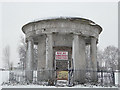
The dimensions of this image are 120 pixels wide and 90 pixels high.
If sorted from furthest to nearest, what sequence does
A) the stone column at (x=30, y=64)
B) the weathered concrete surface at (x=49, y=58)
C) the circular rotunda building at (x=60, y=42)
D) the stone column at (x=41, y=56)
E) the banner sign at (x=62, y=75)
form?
the stone column at (x=41, y=56) < the stone column at (x=30, y=64) < the circular rotunda building at (x=60, y=42) < the weathered concrete surface at (x=49, y=58) < the banner sign at (x=62, y=75)

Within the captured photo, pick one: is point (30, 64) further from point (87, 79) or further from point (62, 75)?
point (87, 79)

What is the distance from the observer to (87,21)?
1673cm

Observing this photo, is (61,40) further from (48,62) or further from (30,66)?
(30,66)

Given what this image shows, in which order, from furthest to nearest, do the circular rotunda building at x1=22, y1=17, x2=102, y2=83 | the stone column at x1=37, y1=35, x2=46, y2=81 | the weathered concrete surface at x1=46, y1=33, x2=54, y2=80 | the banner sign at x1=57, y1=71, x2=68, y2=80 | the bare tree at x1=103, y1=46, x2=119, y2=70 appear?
1. the bare tree at x1=103, y1=46, x2=119, y2=70
2. the stone column at x1=37, y1=35, x2=46, y2=81
3. the circular rotunda building at x1=22, y1=17, x2=102, y2=83
4. the weathered concrete surface at x1=46, y1=33, x2=54, y2=80
5. the banner sign at x1=57, y1=71, x2=68, y2=80

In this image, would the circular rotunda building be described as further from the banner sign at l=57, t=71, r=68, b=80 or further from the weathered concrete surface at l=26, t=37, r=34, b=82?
the banner sign at l=57, t=71, r=68, b=80

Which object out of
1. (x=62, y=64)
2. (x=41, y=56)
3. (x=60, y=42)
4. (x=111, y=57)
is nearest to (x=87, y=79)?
(x=62, y=64)

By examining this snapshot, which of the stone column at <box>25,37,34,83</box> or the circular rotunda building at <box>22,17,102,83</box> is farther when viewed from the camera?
the stone column at <box>25,37,34,83</box>

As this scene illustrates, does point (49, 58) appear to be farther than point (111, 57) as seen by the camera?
No

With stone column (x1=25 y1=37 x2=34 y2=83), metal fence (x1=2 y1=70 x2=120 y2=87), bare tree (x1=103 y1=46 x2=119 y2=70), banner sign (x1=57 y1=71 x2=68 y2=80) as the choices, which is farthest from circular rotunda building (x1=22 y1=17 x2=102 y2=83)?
bare tree (x1=103 y1=46 x2=119 y2=70)

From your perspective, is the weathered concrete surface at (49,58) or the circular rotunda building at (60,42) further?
the circular rotunda building at (60,42)

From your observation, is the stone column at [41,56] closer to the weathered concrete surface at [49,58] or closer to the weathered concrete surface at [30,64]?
the weathered concrete surface at [30,64]

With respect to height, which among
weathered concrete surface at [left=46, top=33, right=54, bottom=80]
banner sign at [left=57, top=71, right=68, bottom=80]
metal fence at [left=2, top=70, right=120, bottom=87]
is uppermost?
weathered concrete surface at [left=46, top=33, right=54, bottom=80]

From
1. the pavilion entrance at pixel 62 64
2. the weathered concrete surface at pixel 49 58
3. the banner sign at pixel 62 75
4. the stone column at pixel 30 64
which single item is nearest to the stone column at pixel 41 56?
the stone column at pixel 30 64

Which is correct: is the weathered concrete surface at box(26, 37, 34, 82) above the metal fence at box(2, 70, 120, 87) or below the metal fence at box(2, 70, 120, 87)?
above
